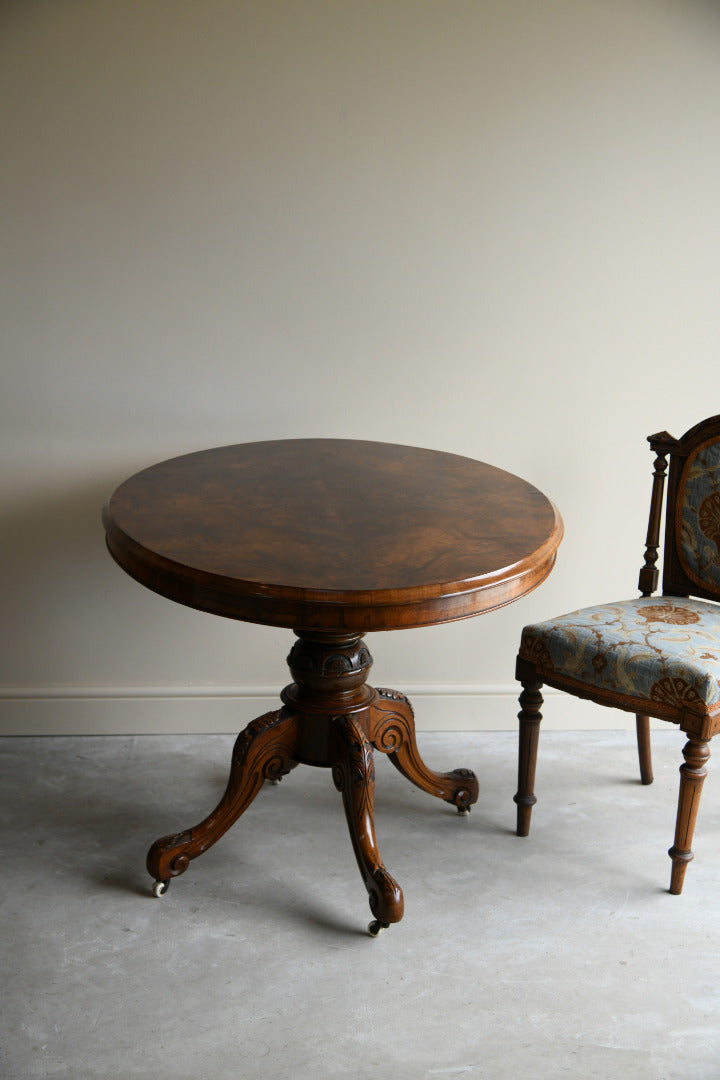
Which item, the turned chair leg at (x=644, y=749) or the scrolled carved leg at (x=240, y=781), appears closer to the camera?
the scrolled carved leg at (x=240, y=781)

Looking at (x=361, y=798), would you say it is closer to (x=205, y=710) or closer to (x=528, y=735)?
(x=528, y=735)

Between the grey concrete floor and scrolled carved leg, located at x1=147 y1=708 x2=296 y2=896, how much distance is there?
0.24ft

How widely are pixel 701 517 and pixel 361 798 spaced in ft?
3.32

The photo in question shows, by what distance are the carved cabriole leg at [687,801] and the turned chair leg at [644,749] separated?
42cm

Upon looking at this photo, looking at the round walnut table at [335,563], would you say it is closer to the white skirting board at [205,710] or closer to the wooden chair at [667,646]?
the wooden chair at [667,646]

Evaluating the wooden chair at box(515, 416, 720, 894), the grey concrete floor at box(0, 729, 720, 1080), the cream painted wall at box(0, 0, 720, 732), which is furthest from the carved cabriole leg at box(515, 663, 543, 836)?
the cream painted wall at box(0, 0, 720, 732)

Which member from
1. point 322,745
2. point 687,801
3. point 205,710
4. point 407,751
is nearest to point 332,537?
point 322,745

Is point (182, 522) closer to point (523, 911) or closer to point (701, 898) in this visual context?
point (523, 911)

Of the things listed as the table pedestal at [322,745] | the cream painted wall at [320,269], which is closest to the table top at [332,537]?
the table pedestal at [322,745]

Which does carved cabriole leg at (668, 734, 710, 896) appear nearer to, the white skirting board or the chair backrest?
the chair backrest

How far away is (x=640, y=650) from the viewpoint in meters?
2.01

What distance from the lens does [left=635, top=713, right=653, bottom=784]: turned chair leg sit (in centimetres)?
245

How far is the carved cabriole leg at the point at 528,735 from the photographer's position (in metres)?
2.17

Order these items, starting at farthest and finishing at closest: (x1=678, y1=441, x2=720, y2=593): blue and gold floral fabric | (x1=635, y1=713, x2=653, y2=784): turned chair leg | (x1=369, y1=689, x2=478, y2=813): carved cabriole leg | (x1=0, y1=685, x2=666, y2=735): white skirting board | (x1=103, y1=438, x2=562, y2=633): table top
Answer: (x1=0, y1=685, x2=666, y2=735): white skirting board → (x1=635, y1=713, x2=653, y2=784): turned chair leg → (x1=678, y1=441, x2=720, y2=593): blue and gold floral fabric → (x1=369, y1=689, x2=478, y2=813): carved cabriole leg → (x1=103, y1=438, x2=562, y2=633): table top
